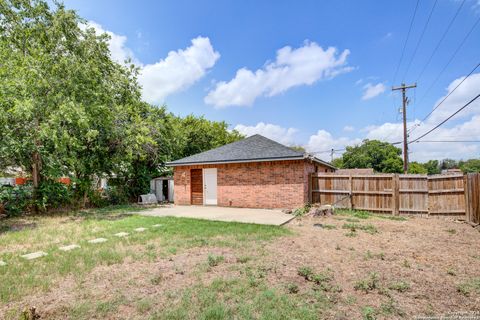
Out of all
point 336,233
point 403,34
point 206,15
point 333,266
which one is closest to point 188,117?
point 206,15

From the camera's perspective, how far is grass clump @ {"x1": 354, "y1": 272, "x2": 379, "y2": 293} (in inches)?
143

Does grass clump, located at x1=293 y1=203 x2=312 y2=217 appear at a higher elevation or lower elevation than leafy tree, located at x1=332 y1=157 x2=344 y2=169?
lower

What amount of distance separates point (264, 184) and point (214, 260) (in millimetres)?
7578

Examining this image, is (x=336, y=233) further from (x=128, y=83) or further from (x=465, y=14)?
(x=128, y=83)

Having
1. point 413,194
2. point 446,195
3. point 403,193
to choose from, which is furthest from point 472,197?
point 403,193

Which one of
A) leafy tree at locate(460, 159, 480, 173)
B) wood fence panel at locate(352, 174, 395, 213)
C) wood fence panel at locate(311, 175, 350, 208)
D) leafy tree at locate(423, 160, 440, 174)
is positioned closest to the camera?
wood fence panel at locate(352, 174, 395, 213)

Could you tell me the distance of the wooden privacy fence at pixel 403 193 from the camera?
9.07 m

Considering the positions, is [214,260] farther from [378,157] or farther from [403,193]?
[378,157]

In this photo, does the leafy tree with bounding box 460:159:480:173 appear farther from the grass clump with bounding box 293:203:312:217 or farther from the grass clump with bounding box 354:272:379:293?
the grass clump with bounding box 354:272:379:293

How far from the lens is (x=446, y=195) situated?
31.4 ft

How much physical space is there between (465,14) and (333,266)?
9.20 meters

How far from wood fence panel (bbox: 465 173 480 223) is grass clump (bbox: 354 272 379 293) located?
690cm

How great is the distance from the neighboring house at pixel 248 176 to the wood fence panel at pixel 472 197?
540 cm

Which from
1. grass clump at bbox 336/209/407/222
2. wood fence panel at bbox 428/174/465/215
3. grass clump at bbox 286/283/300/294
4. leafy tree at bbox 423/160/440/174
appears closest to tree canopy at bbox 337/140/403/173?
leafy tree at bbox 423/160/440/174
